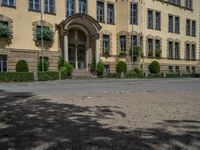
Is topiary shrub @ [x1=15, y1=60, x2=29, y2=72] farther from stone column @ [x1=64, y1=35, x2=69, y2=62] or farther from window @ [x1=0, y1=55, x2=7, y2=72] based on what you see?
stone column @ [x1=64, y1=35, x2=69, y2=62]

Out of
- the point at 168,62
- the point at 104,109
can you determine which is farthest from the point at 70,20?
the point at 104,109

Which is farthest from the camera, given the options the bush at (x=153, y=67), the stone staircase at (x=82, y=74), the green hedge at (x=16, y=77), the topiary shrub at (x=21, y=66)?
the bush at (x=153, y=67)

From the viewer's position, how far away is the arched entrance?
Answer: 111 feet

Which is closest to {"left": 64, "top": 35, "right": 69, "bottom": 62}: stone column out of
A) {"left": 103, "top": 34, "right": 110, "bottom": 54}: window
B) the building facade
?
the building facade

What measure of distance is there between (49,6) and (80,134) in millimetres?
28254

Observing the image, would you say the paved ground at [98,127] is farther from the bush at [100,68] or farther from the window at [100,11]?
the window at [100,11]

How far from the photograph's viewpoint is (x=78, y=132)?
21.4 feet

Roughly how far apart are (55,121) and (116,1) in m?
33.8

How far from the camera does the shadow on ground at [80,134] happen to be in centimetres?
570

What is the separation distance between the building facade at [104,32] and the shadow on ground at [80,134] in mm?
22835

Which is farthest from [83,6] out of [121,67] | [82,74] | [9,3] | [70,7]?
[9,3]

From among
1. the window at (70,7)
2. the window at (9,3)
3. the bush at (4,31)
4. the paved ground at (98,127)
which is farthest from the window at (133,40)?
the paved ground at (98,127)

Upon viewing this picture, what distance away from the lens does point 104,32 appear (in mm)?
37844

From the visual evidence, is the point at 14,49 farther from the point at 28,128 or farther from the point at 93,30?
the point at 28,128
